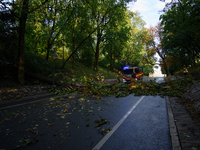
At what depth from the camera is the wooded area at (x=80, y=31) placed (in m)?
11.4

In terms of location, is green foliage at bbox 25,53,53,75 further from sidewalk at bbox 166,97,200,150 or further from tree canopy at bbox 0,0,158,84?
sidewalk at bbox 166,97,200,150

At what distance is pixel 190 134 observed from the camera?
374 centimetres

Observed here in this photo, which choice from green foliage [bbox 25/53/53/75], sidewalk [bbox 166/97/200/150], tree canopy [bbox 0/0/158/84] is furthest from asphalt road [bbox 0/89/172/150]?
green foliage [bbox 25/53/53/75]

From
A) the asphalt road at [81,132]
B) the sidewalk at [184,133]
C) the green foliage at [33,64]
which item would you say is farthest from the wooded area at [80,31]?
the sidewalk at [184,133]

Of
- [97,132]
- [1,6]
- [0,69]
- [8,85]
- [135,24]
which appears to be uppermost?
[135,24]

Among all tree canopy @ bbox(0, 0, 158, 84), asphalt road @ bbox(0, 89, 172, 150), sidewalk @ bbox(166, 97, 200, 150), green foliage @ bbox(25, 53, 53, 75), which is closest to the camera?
sidewalk @ bbox(166, 97, 200, 150)

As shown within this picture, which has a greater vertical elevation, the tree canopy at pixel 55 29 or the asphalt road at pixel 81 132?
the tree canopy at pixel 55 29

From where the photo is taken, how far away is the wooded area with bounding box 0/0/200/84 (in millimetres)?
11398

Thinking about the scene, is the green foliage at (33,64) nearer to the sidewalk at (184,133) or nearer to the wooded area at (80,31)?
the wooded area at (80,31)

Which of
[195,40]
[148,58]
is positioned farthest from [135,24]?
[195,40]

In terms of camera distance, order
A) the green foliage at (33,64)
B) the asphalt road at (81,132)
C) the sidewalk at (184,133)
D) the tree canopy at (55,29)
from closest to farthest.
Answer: the sidewalk at (184,133), the asphalt road at (81,132), the tree canopy at (55,29), the green foliage at (33,64)

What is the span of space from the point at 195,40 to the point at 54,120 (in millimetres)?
21974

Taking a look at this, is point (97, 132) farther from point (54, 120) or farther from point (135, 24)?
point (135, 24)

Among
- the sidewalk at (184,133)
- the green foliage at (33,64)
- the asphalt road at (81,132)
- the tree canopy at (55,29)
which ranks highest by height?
the tree canopy at (55,29)
